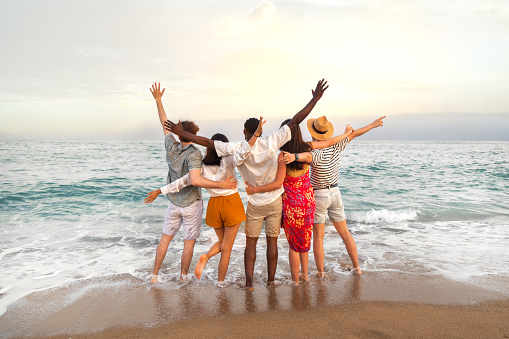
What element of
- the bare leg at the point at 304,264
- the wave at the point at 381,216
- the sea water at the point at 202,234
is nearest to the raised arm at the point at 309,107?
the bare leg at the point at 304,264

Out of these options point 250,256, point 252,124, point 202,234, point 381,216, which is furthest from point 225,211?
point 381,216

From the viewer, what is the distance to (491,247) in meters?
6.30

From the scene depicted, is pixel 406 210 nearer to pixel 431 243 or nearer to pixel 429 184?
pixel 431 243

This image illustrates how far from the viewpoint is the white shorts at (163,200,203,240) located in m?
4.65

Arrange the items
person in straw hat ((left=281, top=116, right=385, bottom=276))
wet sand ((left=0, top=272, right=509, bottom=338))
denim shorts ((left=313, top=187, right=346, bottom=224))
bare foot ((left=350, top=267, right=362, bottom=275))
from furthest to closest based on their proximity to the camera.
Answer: bare foot ((left=350, top=267, right=362, bottom=275)), denim shorts ((left=313, top=187, right=346, bottom=224)), person in straw hat ((left=281, top=116, right=385, bottom=276)), wet sand ((left=0, top=272, right=509, bottom=338))

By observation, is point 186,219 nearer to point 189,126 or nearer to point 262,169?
point 189,126

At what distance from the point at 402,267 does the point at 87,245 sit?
17.6 feet

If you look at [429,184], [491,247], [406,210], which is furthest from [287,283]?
[429,184]

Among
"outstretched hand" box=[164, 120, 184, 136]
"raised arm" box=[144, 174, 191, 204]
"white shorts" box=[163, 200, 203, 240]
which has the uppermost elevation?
"outstretched hand" box=[164, 120, 184, 136]

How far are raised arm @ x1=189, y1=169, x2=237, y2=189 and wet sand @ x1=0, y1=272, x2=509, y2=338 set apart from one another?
123 centimetres

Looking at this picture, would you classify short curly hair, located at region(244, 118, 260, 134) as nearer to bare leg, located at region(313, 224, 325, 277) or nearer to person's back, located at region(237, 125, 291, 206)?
person's back, located at region(237, 125, 291, 206)

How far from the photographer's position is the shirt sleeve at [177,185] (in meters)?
4.36

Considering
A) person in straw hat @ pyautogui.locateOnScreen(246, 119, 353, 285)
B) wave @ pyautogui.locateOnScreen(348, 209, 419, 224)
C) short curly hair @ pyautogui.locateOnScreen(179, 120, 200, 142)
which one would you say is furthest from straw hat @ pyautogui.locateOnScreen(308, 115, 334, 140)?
wave @ pyautogui.locateOnScreen(348, 209, 419, 224)

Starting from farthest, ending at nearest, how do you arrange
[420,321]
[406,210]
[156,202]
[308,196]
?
[156,202]
[406,210]
[308,196]
[420,321]
